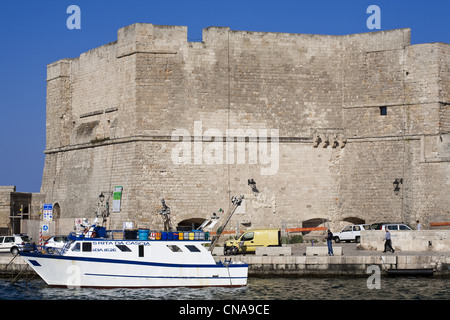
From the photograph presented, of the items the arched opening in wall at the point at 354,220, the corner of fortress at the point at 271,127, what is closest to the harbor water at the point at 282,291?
the corner of fortress at the point at 271,127

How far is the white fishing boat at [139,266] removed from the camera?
28.8 metres

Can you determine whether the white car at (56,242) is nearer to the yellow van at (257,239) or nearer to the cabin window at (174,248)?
the yellow van at (257,239)

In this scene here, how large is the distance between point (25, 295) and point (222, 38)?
50.0ft

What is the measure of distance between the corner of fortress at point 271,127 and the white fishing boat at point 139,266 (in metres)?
7.60

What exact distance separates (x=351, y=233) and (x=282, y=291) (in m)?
10.1

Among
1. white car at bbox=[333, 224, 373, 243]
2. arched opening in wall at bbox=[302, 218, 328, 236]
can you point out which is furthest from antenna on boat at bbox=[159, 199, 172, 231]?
white car at bbox=[333, 224, 373, 243]

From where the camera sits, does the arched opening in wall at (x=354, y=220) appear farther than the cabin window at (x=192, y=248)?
Yes

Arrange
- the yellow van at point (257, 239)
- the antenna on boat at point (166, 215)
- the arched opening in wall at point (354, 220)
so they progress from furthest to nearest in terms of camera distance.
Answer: the arched opening in wall at point (354, 220), the antenna on boat at point (166, 215), the yellow van at point (257, 239)

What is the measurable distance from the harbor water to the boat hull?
26 centimetres

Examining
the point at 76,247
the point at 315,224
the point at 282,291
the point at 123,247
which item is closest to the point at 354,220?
the point at 315,224

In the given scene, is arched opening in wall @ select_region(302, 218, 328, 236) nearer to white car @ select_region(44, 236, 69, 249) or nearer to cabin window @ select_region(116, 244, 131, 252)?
white car @ select_region(44, 236, 69, 249)

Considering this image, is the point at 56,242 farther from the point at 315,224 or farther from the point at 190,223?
the point at 315,224

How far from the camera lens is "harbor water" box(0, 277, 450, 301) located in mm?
26953
